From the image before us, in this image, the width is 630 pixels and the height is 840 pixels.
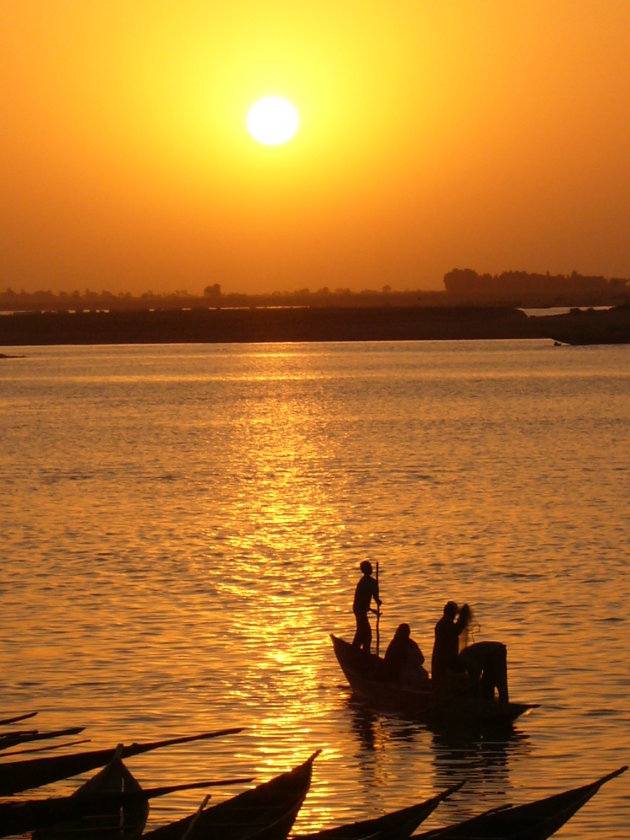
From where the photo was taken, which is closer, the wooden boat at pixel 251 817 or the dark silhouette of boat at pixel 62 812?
the wooden boat at pixel 251 817

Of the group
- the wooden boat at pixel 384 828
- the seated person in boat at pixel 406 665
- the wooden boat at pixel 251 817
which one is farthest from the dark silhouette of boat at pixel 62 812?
the seated person in boat at pixel 406 665

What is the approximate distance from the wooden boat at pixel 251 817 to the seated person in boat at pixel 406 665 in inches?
268

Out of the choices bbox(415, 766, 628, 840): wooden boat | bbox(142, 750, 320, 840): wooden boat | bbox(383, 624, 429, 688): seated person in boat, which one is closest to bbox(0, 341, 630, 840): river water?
bbox(383, 624, 429, 688): seated person in boat

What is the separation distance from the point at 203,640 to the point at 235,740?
6000mm

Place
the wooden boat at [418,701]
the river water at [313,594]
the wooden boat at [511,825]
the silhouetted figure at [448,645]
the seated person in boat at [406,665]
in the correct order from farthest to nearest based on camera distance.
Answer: the seated person in boat at [406,665] < the silhouetted figure at [448,645] < the wooden boat at [418,701] < the river water at [313,594] < the wooden boat at [511,825]

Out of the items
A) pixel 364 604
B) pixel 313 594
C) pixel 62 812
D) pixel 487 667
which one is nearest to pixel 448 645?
pixel 487 667

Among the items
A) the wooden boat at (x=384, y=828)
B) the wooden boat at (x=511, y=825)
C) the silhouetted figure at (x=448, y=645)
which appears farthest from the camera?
the silhouetted figure at (x=448, y=645)

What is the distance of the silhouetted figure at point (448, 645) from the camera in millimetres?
19969

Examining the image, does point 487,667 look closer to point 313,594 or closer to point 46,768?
point 46,768

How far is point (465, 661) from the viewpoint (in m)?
19.9

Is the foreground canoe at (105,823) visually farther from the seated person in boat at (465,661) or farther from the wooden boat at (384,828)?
the seated person in boat at (465,661)

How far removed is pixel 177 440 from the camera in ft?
251

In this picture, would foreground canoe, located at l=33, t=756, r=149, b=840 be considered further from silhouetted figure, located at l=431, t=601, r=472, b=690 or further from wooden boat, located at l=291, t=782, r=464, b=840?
silhouetted figure, located at l=431, t=601, r=472, b=690

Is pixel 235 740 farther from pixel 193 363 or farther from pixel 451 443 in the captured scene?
pixel 193 363
